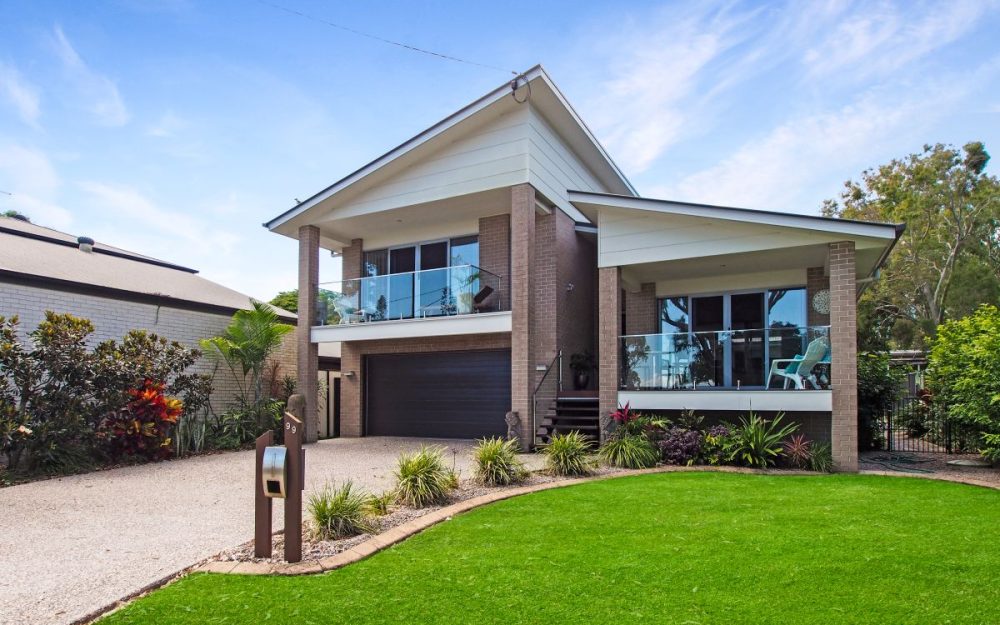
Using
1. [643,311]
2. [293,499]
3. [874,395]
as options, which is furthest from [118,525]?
[874,395]

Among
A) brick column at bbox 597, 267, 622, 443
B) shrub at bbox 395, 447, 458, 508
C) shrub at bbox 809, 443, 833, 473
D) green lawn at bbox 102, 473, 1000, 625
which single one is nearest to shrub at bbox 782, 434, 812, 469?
shrub at bbox 809, 443, 833, 473

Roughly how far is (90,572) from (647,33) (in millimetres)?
→ 11841

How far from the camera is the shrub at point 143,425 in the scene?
10.9 metres

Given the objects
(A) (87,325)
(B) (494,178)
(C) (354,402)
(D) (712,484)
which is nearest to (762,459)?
(D) (712,484)

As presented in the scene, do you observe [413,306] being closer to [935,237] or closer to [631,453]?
[631,453]

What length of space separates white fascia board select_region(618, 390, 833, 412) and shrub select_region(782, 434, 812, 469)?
0.63 meters

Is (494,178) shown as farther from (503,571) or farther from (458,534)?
(503,571)

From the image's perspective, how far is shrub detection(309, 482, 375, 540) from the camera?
584cm

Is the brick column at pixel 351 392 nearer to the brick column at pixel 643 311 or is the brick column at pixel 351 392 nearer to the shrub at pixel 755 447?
the brick column at pixel 643 311

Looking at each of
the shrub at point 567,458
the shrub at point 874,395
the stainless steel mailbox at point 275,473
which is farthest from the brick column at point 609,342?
the stainless steel mailbox at point 275,473

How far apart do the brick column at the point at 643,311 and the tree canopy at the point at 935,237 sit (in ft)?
48.1

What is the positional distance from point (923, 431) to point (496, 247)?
36.3 ft

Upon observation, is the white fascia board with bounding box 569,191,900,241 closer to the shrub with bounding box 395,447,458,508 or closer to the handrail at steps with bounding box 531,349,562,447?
the handrail at steps with bounding box 531,349,562,447

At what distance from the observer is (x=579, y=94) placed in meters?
15.5
